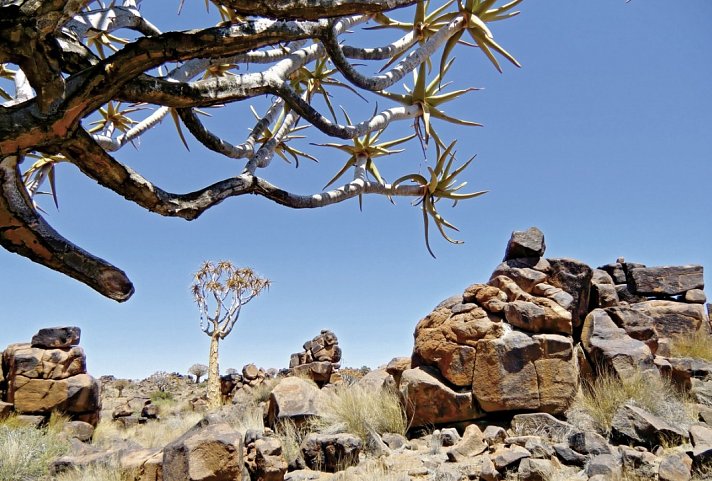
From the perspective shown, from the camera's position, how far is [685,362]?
9836mm

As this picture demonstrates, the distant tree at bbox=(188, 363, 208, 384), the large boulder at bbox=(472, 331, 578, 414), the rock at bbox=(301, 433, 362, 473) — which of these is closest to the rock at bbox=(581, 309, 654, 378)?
the large boulder at bbox=(472, 331, 578, 414)

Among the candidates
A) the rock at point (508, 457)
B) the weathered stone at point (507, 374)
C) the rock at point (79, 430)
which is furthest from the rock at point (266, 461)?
the rock at point (79, 430)

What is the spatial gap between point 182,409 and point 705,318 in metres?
16.6

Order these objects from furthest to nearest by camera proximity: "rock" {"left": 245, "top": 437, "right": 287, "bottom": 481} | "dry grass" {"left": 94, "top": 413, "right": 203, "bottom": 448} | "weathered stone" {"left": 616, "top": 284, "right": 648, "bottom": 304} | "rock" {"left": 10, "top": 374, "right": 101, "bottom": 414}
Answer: "weathered stone" {"left": 616, "top": 284, "right": 648, "bottom": 304}
"rock" {"left": 10, "top": 374, "right": 101, "bottom": 414}
"dry grass" {"left": 94, "top": 413, "right": 203, "bottom": 448}
"rock" {"left": 245, "top": 437, "right": 287, "bottom": 481}

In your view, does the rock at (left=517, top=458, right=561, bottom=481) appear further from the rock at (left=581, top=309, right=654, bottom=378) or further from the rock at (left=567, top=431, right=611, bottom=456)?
the rock at (left=581, top=309, right=654, bottom=378)

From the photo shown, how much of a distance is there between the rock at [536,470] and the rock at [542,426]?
5.18 feet

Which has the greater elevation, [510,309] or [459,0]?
[459,0]

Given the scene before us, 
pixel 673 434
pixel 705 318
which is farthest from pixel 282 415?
pixel 705 318

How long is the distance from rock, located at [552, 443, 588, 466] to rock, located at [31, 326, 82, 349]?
11063mm

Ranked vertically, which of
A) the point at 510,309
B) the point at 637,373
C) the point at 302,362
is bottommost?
the point at 637,373

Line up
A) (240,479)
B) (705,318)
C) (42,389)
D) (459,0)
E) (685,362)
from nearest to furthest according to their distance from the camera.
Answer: (459,0) → (240,479) → (685,362) → (42,389) → (705,318)

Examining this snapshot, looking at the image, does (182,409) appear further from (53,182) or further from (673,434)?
(673,434)

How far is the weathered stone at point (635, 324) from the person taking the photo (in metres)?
9.84

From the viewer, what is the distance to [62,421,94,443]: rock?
11.1 metres
